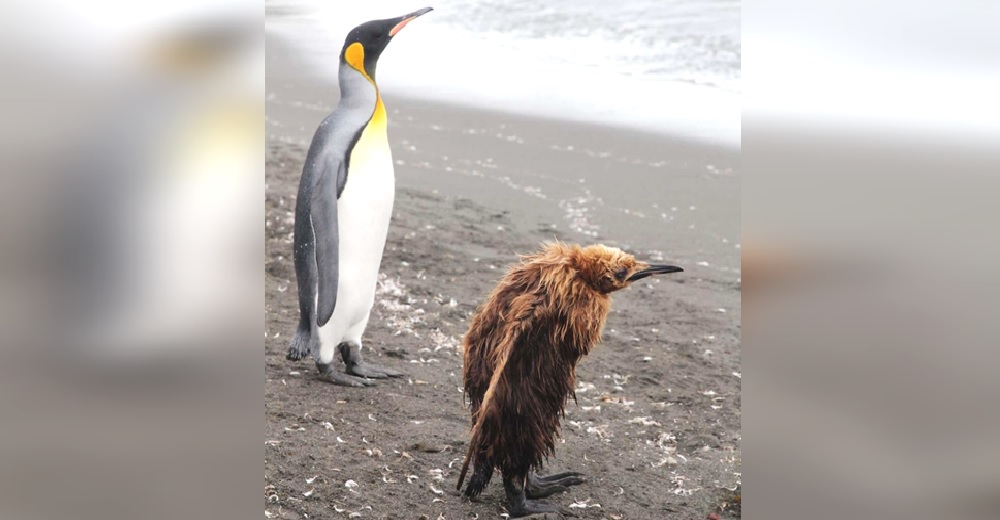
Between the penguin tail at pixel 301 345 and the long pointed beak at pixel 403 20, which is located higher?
the long pointed beak at pixel 403 20

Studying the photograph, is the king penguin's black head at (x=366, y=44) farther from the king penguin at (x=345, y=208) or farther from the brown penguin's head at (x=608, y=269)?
the brown penguin's head at (x=608, y=269)

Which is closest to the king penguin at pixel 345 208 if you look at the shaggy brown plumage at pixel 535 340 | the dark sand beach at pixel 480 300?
the dark sand beach at pixel 480 300

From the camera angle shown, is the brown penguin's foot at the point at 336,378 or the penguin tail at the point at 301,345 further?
the brown penguin's foot at the point at 336,378

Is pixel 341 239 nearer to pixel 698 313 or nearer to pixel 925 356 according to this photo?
pixel 698 313

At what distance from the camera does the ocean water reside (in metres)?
6.86

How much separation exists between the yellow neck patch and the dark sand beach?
106 cm

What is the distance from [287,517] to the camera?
227 cm

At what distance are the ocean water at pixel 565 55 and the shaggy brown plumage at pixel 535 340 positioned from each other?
423cm

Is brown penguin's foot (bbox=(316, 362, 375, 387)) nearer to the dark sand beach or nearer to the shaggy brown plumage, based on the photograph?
the dark sand beach

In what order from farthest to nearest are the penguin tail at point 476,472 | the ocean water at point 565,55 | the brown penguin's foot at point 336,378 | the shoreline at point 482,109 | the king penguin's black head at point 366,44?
the ocean water at point 565,55, the shoreline at point 482,109, the brown penguin's foot at point 336,378, the king penguin's black head at point 366,44, the penguin tail at point 476,472

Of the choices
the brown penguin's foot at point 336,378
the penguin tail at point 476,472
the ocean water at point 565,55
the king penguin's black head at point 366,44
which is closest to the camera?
the penguin tail at point 476,472

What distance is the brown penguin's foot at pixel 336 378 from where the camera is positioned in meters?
3.04

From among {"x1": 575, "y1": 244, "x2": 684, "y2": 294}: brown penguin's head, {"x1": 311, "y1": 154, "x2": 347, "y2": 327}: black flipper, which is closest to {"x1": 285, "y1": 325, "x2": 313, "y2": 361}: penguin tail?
{"x1": 311, "y1": 154, "x2": 347, "y2": 327}: black flipper

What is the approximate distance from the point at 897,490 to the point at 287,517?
1.57 meters
